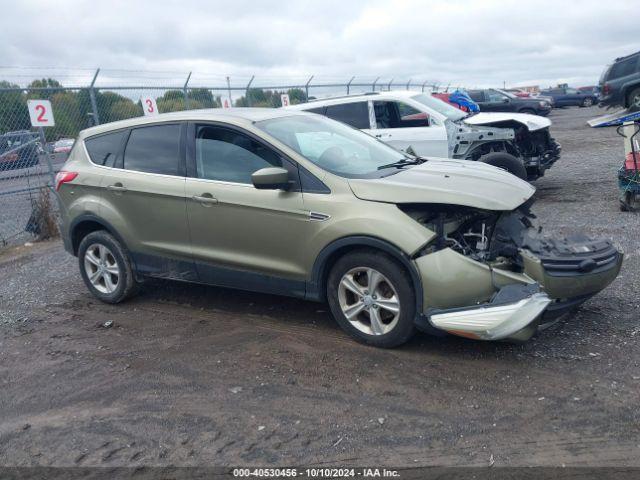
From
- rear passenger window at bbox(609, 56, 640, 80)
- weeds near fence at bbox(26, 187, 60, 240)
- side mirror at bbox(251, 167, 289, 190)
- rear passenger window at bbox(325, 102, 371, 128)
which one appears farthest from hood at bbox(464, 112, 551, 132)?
rear passenger window at bbox(609, 56, 640, 80)

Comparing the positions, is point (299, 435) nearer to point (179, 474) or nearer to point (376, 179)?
point (179, 474)

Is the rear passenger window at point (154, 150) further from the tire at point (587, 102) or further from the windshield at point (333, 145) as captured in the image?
the tire at point (587, 102)

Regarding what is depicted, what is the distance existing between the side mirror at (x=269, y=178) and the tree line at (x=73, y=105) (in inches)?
306

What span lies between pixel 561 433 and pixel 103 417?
2833mm

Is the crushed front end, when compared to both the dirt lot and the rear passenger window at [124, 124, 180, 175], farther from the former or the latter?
the rear passenger window at [124, 124, 180, 175]

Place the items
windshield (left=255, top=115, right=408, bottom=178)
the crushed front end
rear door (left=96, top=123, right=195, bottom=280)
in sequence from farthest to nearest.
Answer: rear door (left=96, top=123, right=195, bottom=280)
windshield (left=255, top=115, right=408, bottom=178)
the crushed front end

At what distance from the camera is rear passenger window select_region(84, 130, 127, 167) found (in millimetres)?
6199

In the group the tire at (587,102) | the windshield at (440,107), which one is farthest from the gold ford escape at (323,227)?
the tire at (587,102)

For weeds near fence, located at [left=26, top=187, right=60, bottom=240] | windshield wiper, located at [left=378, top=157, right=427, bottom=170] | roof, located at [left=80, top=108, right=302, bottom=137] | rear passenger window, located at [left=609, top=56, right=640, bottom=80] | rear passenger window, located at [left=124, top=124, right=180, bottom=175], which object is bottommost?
weeds near fence, located at [left=26, top=187, right=60, bottom=240]

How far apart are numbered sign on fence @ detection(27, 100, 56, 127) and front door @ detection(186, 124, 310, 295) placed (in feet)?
18.6

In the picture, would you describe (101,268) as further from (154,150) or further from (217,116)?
(217,116)

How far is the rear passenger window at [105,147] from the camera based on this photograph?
620 centimetres

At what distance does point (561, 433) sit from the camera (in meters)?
3.52

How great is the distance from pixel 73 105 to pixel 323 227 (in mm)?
9770
